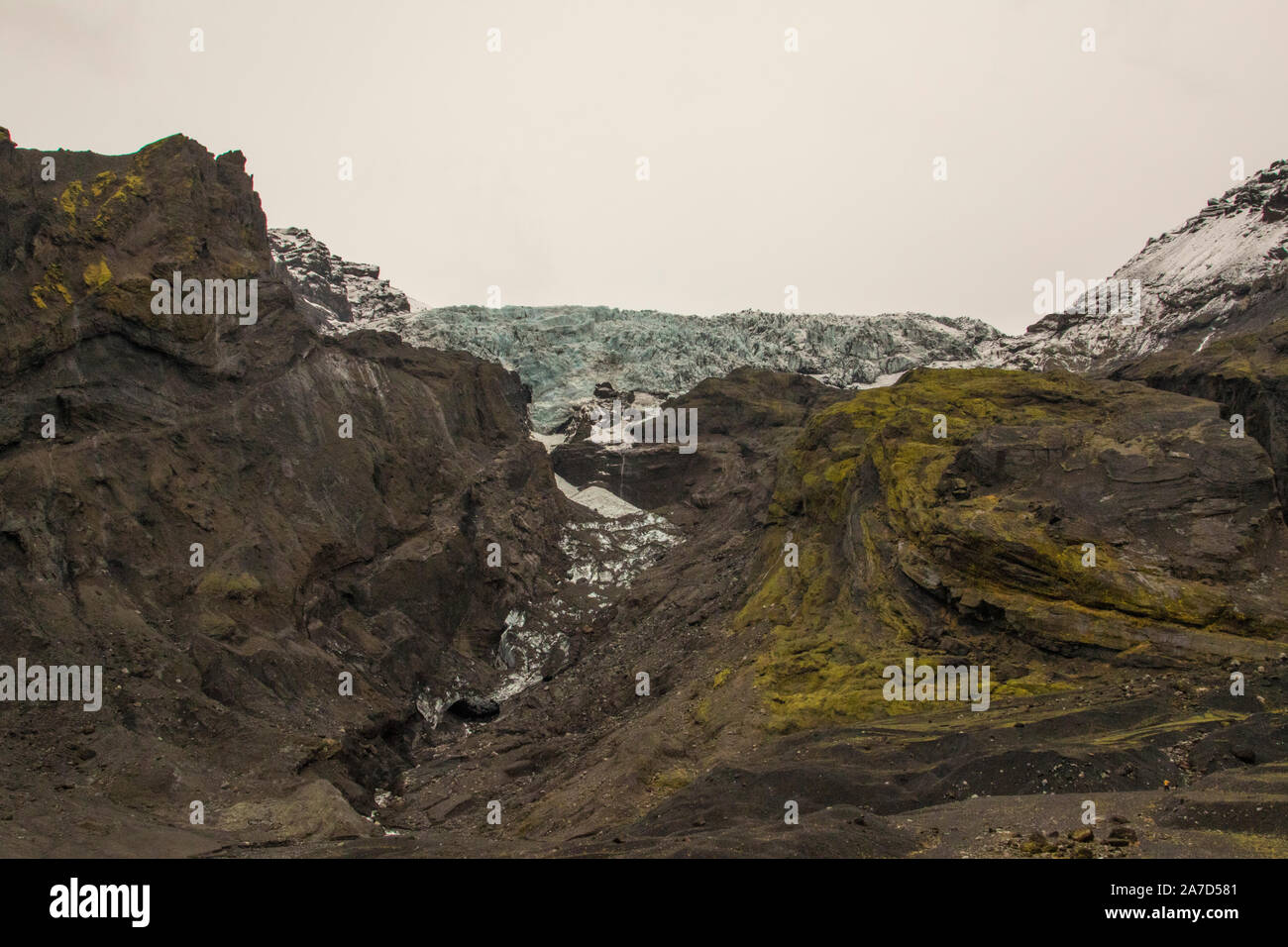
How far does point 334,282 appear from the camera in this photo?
5217 inches

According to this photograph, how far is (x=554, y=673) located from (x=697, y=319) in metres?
86.0

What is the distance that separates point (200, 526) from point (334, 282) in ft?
333

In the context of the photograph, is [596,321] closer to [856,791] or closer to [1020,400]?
[1020,400]

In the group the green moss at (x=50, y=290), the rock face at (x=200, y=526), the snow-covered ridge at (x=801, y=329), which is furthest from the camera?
the snow-covered ridge at (x=801, y=329)

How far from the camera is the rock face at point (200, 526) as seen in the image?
29266mm

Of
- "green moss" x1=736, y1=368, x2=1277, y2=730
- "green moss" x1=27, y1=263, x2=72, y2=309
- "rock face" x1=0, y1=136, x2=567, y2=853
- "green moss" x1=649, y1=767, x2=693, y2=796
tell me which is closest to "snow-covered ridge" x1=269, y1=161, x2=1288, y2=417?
"rock face" x1=0, y1=136, x2=567, y2=853

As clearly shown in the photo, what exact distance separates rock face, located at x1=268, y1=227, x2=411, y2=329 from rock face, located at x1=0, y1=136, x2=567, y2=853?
253 feet

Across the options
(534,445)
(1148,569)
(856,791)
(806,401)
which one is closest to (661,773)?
(856,791)

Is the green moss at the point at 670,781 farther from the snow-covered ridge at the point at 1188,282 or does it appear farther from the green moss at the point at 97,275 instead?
the snow-covered ridge at the point at 1188,282

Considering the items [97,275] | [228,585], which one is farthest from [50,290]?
[228,585]

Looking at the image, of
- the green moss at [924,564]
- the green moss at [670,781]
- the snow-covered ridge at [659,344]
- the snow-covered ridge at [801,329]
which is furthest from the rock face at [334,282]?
the green moss at [670,781]

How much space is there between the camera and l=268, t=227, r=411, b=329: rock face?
412 feet

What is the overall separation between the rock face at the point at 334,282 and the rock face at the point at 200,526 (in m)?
77.1
